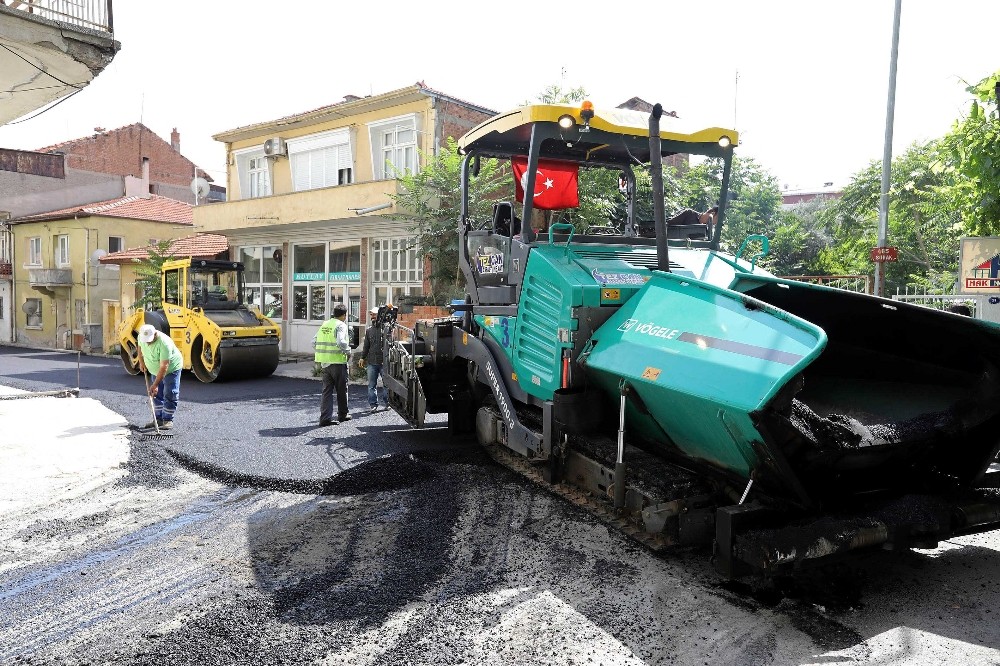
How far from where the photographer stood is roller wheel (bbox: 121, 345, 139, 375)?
14.1 meters

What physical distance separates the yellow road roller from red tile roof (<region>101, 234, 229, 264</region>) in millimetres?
6566

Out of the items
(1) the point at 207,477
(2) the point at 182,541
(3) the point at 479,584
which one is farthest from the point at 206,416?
(3) the point at 479,584

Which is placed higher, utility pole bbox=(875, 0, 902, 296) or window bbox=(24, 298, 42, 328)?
utility pole bbox=(875, 0, 902, 296)

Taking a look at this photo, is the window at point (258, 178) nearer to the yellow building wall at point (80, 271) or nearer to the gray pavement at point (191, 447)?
the yellow building wall at point (80, 271)

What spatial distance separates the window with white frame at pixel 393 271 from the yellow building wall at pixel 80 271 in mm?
11732

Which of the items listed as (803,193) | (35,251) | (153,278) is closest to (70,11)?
(153,278)

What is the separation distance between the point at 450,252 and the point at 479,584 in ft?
30.9

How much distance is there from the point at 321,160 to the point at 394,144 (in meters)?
2.41

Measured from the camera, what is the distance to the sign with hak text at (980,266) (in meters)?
6.97

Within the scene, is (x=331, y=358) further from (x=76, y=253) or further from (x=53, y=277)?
(x=53, y=277)

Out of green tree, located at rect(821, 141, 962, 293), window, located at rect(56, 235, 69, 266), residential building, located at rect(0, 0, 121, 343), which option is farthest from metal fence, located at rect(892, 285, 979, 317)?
window, located at rect(56, 235, 69, 266)

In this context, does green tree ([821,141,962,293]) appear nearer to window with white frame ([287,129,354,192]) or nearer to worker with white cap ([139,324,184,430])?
window with white frame ([287,129,354,192])

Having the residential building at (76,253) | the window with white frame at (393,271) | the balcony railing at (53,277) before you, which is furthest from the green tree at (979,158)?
the balcony railing at (53,277)

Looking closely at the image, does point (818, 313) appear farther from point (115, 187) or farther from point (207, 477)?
point (115, 187)
